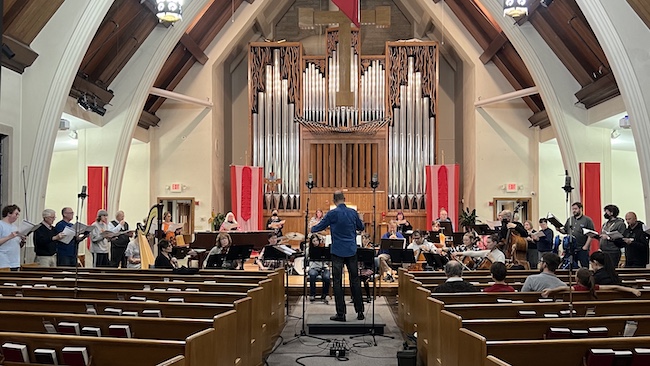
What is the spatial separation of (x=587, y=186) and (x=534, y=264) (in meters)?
3.18

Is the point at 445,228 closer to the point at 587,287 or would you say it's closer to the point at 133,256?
the point at 133,256

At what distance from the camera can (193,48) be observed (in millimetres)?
14898

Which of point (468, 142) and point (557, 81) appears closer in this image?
point (557, 81)

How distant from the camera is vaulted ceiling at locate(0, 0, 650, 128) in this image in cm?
914

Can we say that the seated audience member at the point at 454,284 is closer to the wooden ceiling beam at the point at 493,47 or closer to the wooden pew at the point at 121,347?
the wooden pew at the point at 121,347

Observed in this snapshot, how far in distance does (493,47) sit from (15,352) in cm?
1294

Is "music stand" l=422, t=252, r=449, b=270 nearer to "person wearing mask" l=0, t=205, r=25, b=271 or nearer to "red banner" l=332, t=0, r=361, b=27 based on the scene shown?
"red banner" l=332, t=0, r=361, b=27

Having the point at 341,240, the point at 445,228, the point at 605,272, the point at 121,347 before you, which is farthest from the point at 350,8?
the point at 121,347

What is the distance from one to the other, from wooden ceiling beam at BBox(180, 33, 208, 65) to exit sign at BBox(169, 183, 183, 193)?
275 cm

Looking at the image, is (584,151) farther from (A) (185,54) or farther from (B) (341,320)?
(A) (185,54)

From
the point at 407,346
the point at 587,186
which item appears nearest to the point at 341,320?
the point at 407,346

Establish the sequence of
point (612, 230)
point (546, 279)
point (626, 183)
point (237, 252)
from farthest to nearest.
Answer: point (626, 183) → point (612, 230) → point (237, 252) → point (546, 279)

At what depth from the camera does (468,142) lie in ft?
54.6

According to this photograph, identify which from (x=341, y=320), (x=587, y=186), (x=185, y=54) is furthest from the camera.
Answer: (x=185, y=54)
